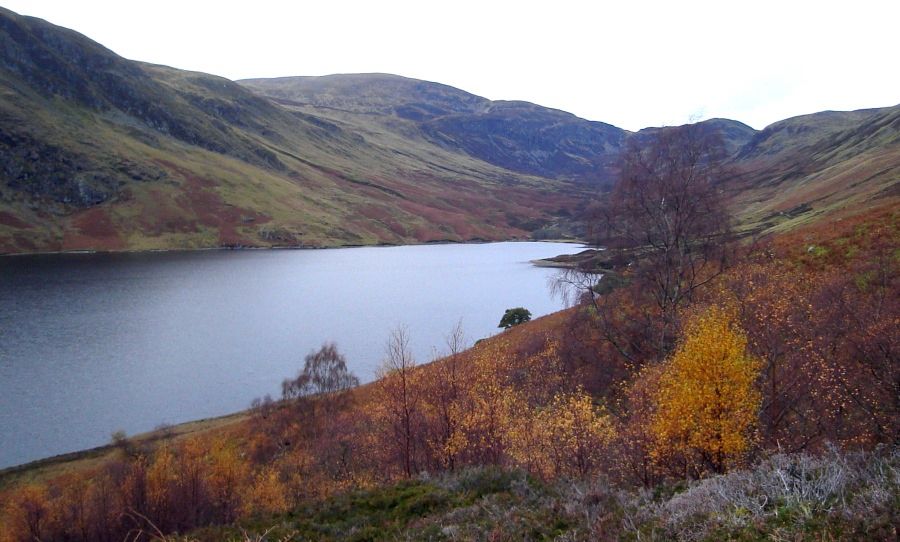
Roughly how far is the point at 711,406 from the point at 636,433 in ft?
10.1

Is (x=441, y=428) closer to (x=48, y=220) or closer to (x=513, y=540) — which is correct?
(x=513, y=540)

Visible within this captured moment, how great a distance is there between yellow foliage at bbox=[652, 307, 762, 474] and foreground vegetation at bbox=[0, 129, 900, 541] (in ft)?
0.20

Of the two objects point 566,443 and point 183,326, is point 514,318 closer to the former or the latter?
point 183,326

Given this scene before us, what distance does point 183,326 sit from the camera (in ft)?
217

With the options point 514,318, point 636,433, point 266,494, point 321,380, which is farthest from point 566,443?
point 514,318

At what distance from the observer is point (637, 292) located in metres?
25.3

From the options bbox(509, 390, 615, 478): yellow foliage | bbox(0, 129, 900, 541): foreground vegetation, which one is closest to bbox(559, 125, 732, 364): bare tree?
bbox(0, 129, 900, 541): foreground vegetation

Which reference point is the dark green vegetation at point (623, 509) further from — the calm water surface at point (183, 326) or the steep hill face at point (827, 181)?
the calm water surface at point (183, 326)

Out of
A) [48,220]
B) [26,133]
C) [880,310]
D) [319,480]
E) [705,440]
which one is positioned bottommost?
[319,480]

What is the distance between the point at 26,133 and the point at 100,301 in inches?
4522

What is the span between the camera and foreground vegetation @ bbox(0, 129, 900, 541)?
9.19 m

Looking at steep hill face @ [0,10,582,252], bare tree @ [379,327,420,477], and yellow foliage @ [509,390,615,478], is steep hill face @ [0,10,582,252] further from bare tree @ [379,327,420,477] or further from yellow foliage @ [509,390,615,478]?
yellow foliage @ [509,390,615,478]

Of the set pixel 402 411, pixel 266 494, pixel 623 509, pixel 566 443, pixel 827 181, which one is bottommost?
pixel 266 494

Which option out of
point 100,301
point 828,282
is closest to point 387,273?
point 100,301
